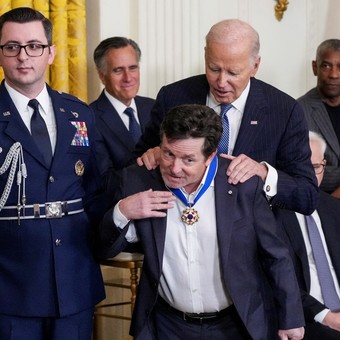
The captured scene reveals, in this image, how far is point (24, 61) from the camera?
111 inches

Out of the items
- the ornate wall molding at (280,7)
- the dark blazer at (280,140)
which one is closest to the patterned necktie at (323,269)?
the dark blazer at (280,140)

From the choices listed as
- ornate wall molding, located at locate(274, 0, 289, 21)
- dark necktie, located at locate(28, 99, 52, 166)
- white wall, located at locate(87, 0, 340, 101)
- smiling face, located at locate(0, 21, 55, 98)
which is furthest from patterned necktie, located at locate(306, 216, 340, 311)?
Answer: ornate wall molding, located at locate(274, 0, 289, 21)

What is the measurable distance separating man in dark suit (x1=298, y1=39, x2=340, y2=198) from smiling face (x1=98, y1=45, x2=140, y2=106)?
1050mm

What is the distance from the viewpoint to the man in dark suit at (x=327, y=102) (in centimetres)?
476

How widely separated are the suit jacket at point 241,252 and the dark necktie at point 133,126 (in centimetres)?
134

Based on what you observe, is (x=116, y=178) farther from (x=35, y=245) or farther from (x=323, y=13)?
(x=323, y=13)

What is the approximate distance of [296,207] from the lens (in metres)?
3.19

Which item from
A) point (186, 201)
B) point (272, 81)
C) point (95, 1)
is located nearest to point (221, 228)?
point (186, 201)

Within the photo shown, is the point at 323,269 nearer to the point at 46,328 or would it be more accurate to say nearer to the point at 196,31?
the point at 46,328

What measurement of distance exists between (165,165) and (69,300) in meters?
0.56

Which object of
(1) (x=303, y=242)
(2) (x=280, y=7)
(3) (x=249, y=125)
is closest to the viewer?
(3) (x=249, y=125)

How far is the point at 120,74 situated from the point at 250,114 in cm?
131

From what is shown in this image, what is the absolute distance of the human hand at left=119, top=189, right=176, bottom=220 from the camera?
110 inches

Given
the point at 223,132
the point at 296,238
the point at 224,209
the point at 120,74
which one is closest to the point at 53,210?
the point at 224,209
